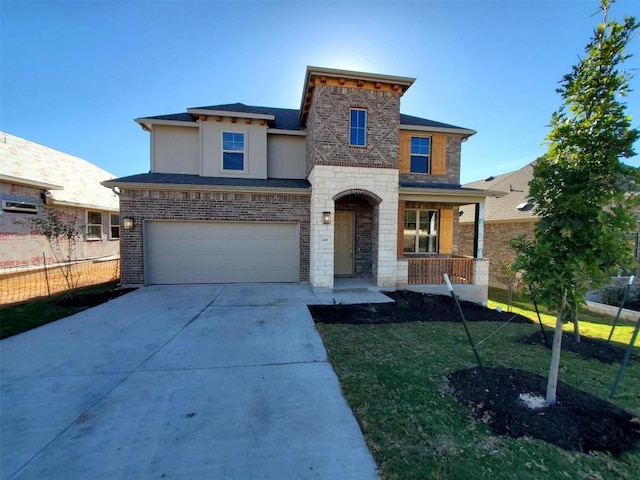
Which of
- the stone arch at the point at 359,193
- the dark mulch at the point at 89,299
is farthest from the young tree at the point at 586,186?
the dark mulch at the point at 89,299

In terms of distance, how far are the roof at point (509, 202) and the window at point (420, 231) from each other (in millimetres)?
5091

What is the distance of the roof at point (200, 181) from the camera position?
8.65 metres

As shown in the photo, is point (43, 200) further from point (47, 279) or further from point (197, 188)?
point (197, 188)

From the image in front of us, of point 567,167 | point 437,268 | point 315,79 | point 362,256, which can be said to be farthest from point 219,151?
point 567,167

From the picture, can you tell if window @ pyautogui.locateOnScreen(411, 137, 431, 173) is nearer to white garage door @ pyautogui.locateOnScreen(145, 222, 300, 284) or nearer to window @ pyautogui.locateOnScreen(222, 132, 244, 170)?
white garage door @ pyautogui.locateOnScreen(145, 222, 300, 284)

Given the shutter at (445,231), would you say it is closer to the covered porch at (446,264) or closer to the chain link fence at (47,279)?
the covered porch at (446,264)

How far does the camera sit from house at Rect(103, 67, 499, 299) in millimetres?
8508

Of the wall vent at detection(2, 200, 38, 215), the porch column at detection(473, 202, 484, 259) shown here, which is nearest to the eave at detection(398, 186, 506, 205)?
the porch column at detection(473, 202, 484, 259)

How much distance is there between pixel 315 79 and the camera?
8.20 m

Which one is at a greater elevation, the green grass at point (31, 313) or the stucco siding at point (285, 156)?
the stucco siding at point (285, 156)

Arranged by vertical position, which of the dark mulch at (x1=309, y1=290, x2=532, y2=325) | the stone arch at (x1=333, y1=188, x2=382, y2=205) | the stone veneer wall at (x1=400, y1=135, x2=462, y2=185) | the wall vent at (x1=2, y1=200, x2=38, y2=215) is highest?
the stone veneer wall at (x1=400, y1=135, x2=462, y2=185)

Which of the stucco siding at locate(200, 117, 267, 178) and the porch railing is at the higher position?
the stucco siding at locate(200, 117, 267, 178)

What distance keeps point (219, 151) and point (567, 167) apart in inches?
392

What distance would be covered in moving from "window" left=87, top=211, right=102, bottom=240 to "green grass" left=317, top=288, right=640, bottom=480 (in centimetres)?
1619
